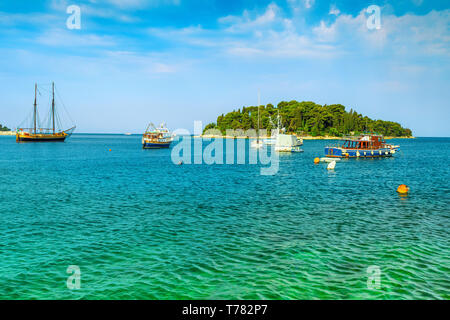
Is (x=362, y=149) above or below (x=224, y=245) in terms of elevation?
above

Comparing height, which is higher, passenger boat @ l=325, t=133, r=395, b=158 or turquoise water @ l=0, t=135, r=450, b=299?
passenger boat @ l=325, t=133, r=395, b=158

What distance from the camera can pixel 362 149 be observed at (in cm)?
8131

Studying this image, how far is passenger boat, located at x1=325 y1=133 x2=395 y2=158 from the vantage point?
8038cm

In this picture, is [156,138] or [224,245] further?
[156,138]

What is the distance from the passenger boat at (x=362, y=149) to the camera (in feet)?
264

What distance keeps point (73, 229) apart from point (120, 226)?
2805 millimetres

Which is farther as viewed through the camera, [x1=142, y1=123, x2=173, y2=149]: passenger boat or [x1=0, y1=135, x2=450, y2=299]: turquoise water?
[x1=142, y1=123, x2=173, y2=149]: passenger boat

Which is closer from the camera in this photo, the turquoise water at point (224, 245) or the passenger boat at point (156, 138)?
the turquoise water at point (224, 245)

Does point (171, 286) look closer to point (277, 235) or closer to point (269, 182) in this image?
point (277, 235)

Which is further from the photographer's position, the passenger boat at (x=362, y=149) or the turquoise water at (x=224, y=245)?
the passenger boat at (x=362, y=149)

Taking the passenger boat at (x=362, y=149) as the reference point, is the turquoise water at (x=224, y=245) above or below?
below

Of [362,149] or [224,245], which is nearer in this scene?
[224,245]
